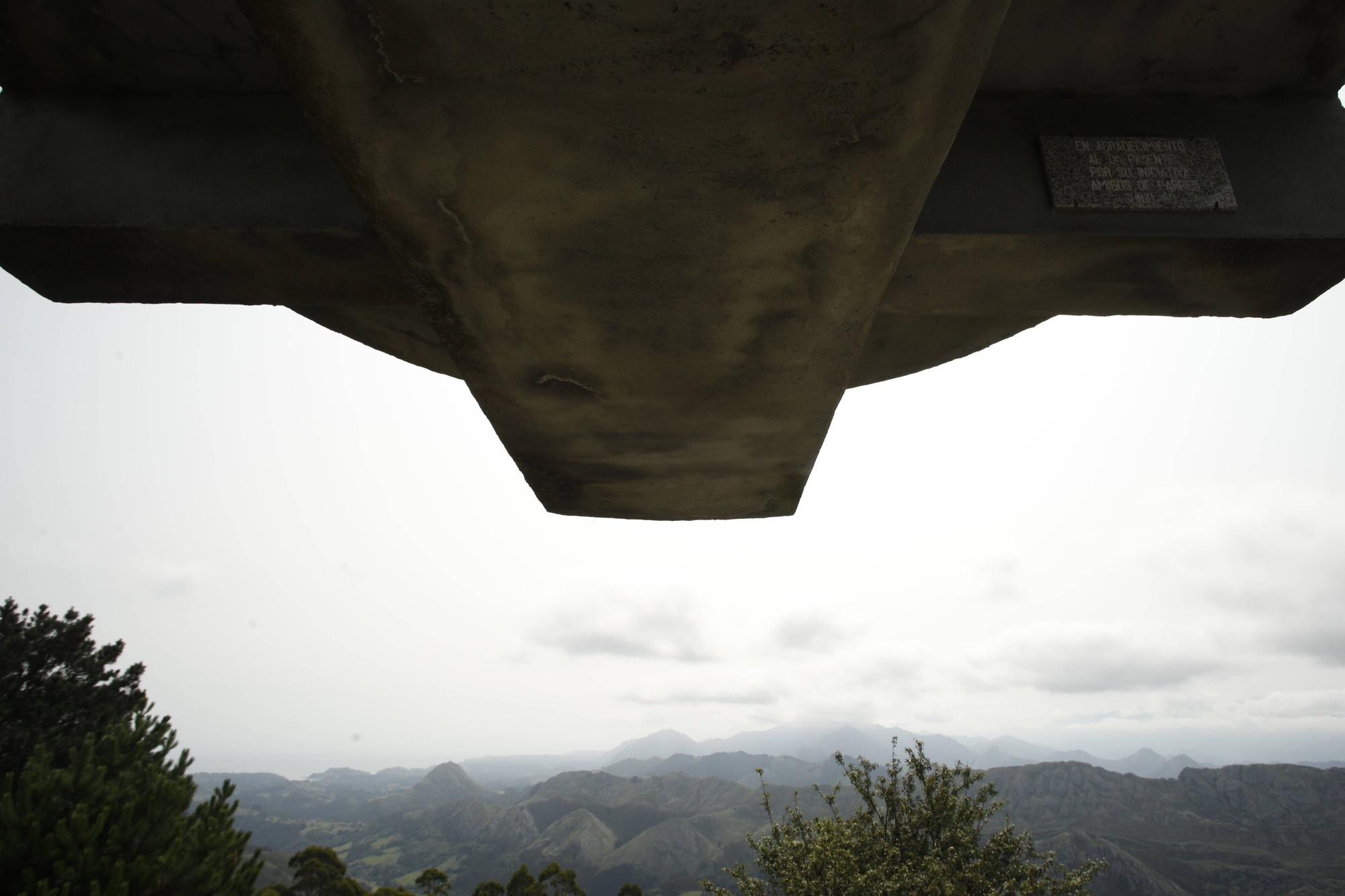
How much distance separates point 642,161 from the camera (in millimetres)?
1622

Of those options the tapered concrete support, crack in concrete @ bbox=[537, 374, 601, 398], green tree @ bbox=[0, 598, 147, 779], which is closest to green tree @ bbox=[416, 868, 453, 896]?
green tree @ bbox=[0, 598, 147, 779]

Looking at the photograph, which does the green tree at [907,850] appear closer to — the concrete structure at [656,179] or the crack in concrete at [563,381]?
the concrete structure at [656,179]

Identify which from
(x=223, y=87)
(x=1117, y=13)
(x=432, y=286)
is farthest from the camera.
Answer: (x=223, y=87)

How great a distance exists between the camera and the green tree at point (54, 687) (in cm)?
2120

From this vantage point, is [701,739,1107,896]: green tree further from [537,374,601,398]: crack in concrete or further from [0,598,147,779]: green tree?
[0,598,147,779]: green tree

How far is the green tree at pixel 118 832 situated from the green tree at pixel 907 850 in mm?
11335

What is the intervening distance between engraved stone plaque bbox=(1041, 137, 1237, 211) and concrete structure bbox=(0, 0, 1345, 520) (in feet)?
0.14

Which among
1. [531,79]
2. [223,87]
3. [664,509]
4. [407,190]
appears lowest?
[664,509]

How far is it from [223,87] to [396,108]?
153 cm

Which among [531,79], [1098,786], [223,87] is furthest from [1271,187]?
[1098,786]

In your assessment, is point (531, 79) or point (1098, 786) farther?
point (1098, 786)

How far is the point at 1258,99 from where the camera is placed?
247cm

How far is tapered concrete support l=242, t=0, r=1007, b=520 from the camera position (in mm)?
1398

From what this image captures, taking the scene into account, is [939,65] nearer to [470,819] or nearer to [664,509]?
[664,509]
